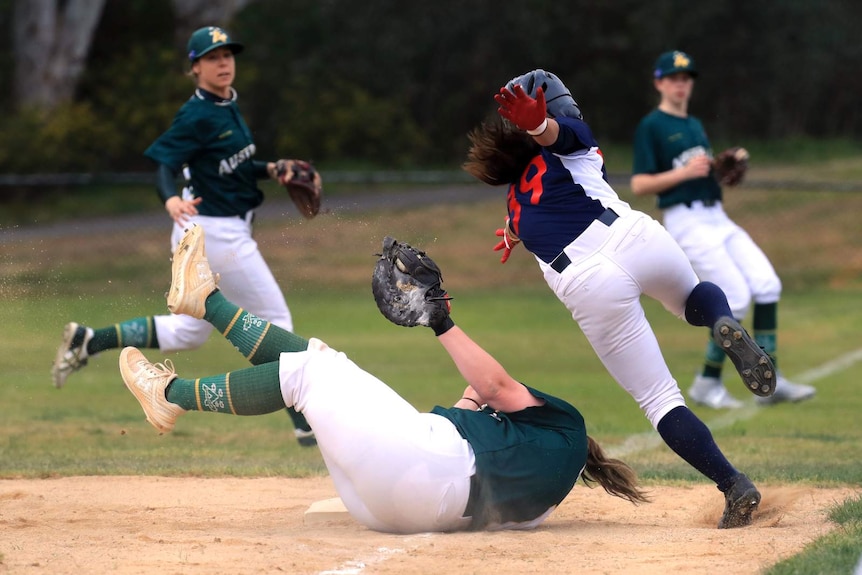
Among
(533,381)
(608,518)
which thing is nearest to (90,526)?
(608,518)

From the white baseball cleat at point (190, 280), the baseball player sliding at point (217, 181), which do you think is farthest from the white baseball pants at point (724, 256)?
the white baseball cleat at point (190, 280)

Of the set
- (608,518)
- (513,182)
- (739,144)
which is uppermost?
(513,182)

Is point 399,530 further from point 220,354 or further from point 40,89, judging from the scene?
point 40,89

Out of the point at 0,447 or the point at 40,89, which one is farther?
the point at 40,89

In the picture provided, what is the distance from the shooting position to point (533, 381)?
398 inches

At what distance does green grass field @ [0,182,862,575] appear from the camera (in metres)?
6.82

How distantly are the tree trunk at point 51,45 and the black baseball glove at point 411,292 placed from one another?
1906cm

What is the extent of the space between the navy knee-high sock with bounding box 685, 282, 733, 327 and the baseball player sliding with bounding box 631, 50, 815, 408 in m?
3.30

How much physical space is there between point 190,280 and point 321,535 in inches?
45.5

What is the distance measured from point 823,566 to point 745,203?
16.9 m

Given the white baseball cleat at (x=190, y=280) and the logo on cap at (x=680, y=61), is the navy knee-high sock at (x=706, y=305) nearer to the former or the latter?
the white baseball cleat at (x=190, y=280)

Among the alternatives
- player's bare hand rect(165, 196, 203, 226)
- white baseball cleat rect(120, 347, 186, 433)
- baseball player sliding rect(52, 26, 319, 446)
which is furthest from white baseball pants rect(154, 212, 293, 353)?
white baseball cleat rect(120, 347, 186, 433)

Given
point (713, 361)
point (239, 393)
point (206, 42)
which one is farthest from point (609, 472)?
point (713, 361)

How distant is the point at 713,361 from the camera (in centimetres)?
888
